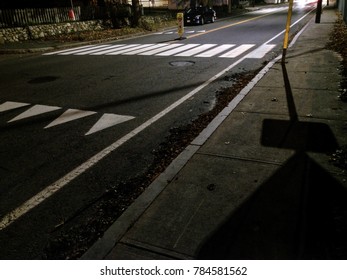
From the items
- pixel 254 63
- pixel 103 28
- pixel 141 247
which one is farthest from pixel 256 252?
pixel 103 28

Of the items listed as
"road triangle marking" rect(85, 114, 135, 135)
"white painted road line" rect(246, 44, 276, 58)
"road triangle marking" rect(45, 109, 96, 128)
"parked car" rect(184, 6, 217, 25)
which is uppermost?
"parked car" rect(184, 6, 217, 25)

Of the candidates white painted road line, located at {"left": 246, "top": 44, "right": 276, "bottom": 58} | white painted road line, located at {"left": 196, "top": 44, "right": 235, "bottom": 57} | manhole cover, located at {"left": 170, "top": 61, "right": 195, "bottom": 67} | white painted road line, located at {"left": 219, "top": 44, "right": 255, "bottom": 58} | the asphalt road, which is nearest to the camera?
the asphalt road

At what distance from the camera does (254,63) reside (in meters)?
10.8

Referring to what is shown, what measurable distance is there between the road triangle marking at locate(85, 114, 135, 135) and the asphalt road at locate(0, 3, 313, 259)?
0.06 feet

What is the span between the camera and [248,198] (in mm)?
3543

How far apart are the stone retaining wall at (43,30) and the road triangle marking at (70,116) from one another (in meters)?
14.3

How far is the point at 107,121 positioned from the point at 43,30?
1702 cm

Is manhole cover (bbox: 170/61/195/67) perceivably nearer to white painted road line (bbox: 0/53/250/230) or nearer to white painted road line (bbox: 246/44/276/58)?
white painted road line (bbox: 246/44/276/58)

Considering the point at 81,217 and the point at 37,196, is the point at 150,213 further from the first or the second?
the point at 37,196

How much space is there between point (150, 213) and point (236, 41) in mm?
14486

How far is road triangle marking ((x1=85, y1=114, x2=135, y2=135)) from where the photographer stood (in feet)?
19.2

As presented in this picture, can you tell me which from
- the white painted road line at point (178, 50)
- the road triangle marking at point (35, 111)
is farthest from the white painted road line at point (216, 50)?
the road triangle marking at point (35, 111)

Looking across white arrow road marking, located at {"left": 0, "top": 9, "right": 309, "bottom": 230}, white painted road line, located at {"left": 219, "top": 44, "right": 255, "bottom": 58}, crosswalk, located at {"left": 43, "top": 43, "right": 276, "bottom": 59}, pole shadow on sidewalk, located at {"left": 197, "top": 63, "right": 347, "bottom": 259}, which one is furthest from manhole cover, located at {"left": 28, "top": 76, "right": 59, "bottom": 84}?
pole shadow on sidewalk, located at {"left": 197, "top": 63, "right": 347, "bottom": 259}

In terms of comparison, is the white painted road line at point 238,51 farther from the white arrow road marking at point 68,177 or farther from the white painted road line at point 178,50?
the white arrow road marking at point 68,177
